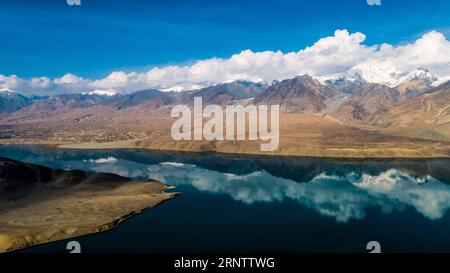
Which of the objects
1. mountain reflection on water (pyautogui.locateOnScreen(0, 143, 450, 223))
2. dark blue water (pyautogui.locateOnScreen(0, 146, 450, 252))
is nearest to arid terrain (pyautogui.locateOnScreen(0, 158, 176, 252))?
dark blue water (pyautogui.locateOnScreen(0, 146, 450, 252))

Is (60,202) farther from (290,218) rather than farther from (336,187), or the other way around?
(336,187)

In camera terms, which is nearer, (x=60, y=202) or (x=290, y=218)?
(x=290, y=218)

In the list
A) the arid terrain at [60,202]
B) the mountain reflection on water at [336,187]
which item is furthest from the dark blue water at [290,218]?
the arid terrain at [60,202]

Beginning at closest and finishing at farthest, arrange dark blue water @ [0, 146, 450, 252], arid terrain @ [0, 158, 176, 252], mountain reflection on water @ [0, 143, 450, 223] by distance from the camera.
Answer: dark blue water @ [0, 146, 450, 252] < arid terrain @ [0, 158, 176, 252] < mountain reflection on water @ [0, 143, 450, 223]

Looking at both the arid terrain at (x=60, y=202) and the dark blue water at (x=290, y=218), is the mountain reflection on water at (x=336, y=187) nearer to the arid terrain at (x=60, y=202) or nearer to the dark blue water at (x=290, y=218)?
the dark blue water at (x=290, y=218)

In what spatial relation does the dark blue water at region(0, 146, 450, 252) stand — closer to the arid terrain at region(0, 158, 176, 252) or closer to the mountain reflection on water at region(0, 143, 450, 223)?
the mountain reflection on water at region(0, 143, 450, 223)

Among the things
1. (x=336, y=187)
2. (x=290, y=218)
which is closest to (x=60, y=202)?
(x=290, y=218)

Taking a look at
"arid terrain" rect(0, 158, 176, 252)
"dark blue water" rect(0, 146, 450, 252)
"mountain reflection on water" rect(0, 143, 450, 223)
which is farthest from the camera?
"mountain reflection on water" rect(0, 143, 450, 223)
